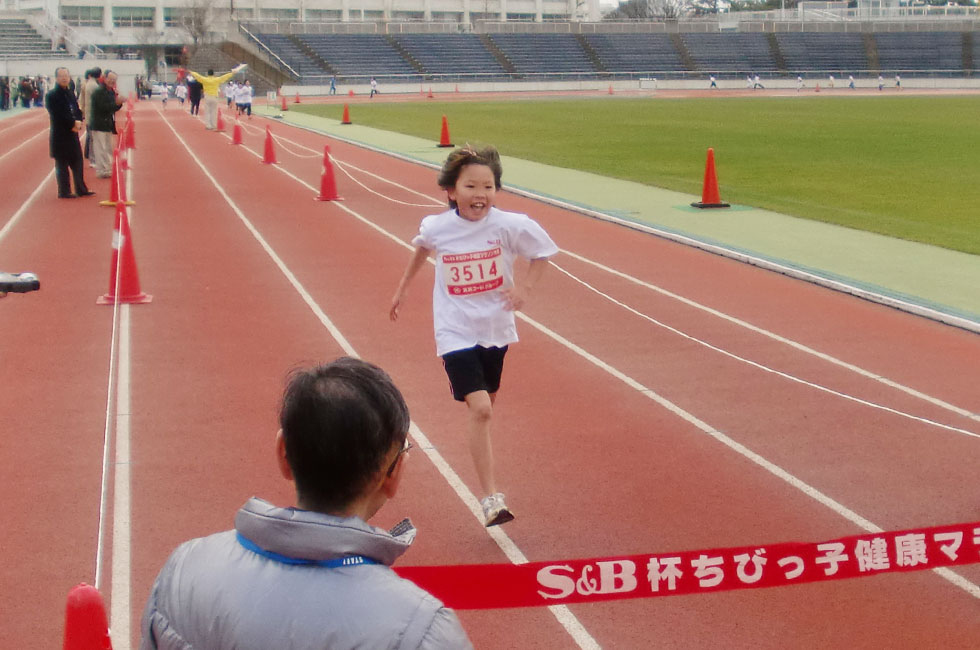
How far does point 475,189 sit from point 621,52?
89674mm

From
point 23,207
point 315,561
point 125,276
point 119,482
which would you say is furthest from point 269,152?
point 315,561

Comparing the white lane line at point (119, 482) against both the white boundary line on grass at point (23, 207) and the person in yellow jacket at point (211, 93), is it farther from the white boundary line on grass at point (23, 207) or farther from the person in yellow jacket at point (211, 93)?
the person in yellow jacket at point (211, 93)

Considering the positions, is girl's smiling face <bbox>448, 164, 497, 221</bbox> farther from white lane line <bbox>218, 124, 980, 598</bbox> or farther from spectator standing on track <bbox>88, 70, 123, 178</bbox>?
spectator standing on track <bbox>88, 70, 123, 178</bbox>

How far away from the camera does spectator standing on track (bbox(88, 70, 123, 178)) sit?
22.6 meters

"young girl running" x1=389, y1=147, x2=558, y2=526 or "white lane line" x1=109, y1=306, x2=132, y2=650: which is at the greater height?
"young girl running" x1=389, y1=147, x2=558, y2=526

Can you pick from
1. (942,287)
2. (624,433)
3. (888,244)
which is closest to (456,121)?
(888,244)

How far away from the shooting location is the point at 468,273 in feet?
19.5

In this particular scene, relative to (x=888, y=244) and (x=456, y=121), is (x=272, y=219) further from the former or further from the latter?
(x=456, y=121)

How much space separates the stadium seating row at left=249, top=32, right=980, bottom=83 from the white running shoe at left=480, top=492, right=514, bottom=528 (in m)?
79.0

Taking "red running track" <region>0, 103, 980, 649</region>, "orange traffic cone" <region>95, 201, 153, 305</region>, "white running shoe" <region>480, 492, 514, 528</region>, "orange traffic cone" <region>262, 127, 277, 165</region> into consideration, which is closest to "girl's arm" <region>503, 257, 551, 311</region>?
"white running shoe" <region>480, 492, 514, 528</region>

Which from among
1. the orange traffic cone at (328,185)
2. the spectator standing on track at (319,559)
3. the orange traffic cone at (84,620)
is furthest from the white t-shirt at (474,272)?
the orange traffic cone at (328,185)

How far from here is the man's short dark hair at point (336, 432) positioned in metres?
2.06

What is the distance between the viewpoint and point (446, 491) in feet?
22.2

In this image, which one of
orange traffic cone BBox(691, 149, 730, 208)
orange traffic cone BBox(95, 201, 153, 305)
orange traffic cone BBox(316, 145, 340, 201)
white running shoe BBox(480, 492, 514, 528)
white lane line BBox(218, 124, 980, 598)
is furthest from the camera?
orange traffic cone BBox(316, 145, 340, 201)
